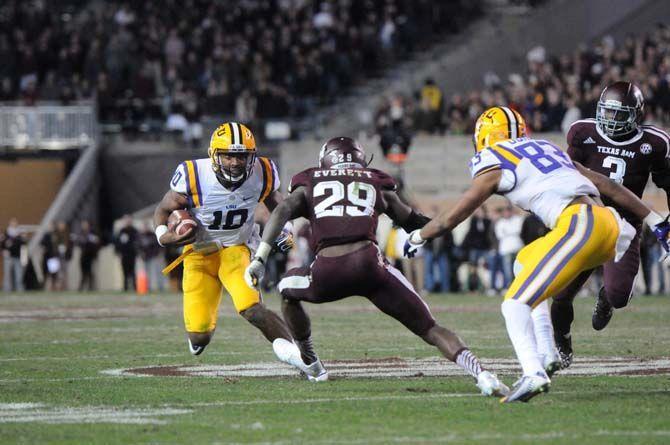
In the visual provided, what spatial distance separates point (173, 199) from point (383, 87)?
17.1m

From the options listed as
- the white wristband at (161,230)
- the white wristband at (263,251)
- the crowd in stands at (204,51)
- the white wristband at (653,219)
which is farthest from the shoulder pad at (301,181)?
the crowd in stands at (204,51)

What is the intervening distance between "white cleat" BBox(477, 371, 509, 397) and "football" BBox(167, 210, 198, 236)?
230 cm

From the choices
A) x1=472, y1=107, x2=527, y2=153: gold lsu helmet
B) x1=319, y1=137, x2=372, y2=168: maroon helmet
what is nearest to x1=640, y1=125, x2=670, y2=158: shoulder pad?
x1=472, y1=107, x2=527, y2=153: gold lsu helmet

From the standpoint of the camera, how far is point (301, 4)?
89.5 ft

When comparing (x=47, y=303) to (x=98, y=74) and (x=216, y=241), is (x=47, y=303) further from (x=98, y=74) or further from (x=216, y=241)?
(x=216, y=241)

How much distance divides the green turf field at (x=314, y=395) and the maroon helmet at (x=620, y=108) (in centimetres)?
156

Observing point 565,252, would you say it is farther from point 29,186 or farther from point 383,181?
point 29,186

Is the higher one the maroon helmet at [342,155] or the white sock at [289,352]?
the maroon helmet at [342,155]

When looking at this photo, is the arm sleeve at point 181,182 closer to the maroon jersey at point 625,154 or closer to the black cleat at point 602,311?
the maroon jersey at point 625,154

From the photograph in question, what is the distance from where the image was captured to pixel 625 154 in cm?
913

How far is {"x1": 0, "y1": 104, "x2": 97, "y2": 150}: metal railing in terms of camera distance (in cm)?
2394

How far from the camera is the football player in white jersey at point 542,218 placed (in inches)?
266

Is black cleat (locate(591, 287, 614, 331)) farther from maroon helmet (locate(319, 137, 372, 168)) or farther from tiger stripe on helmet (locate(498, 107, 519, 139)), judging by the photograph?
maroon helmet (locate(319, 137, 372, 168))

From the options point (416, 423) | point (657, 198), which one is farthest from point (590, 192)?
point (657, 198)
